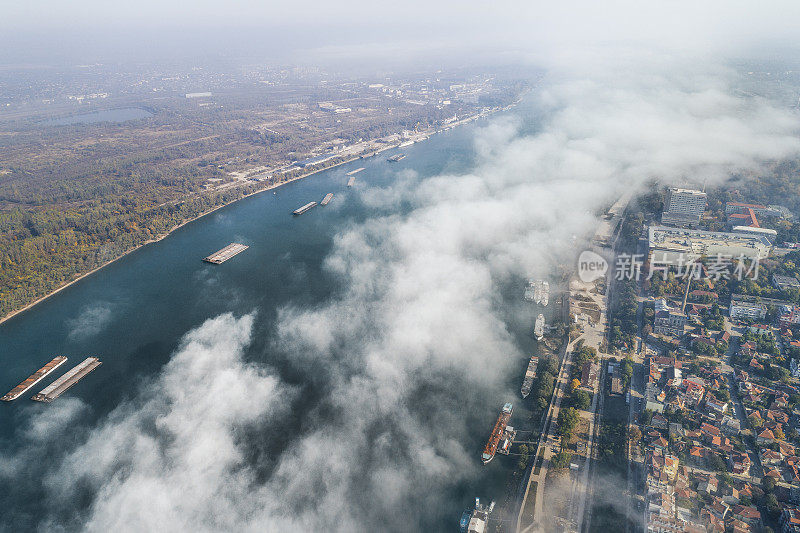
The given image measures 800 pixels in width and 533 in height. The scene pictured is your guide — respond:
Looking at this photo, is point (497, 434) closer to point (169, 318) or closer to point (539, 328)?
point (539, 328)

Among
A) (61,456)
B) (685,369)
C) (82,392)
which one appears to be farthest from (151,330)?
(685,369)

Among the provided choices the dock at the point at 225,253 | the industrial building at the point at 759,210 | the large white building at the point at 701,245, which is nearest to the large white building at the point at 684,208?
the industrial building at the point at 759,210

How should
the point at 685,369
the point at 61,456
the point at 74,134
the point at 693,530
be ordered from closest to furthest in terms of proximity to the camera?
the point at 693,530
the point at 61,456
the point at 685,369
the point at 74,134

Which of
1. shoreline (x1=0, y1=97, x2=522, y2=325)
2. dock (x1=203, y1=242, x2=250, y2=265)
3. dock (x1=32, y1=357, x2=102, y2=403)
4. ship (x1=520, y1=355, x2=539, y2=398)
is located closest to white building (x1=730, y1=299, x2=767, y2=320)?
ship (x1=520, y1=355, x2=539, y2=398)

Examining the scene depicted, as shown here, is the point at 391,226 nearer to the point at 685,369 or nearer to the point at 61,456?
the point at 685,369

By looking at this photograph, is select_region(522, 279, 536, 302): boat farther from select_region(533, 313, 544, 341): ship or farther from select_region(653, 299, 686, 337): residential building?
select_region(653, 299, 686, 337): residential building

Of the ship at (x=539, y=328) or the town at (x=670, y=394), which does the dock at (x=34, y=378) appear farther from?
the ship at (x=539, y=328)

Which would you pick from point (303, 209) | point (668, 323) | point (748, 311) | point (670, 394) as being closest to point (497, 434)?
point (670, 394)
